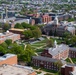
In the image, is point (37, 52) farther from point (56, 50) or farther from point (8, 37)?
point (8, 37)

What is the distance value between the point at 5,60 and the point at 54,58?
271 inches

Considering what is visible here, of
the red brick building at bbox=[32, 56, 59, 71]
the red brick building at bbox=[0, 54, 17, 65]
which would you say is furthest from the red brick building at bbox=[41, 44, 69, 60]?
the red brick building at bbox=[0, 54, 17, 65]

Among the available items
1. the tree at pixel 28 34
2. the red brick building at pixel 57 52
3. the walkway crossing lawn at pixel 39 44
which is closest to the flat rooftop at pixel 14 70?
the red brick building at pixel 57 52

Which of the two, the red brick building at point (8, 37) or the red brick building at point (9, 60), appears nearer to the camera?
the red brick building at point (9, 60)

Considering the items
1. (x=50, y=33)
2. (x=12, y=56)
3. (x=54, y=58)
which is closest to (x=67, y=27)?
(x=50, y=33)

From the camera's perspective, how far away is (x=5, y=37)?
1554 inches

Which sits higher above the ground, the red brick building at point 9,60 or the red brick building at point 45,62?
the red brick building at point 9,60

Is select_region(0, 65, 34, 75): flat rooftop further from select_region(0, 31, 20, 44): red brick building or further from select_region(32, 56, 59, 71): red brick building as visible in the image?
select_region(0, 31, 20, 44): red brick building

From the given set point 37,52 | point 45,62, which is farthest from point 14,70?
point 37,52

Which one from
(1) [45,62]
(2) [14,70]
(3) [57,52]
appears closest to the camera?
(2) [14,70]

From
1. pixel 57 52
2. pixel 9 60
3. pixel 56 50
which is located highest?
pixel 9 60

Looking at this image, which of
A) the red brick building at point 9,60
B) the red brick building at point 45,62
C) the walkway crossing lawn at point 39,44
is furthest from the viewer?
the walkway crossing lawn at point 39,44

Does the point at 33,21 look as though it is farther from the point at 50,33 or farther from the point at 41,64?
the point at 41,64

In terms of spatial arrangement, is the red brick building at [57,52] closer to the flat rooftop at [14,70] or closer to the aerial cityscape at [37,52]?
the aerial cityscape at [37,52]
